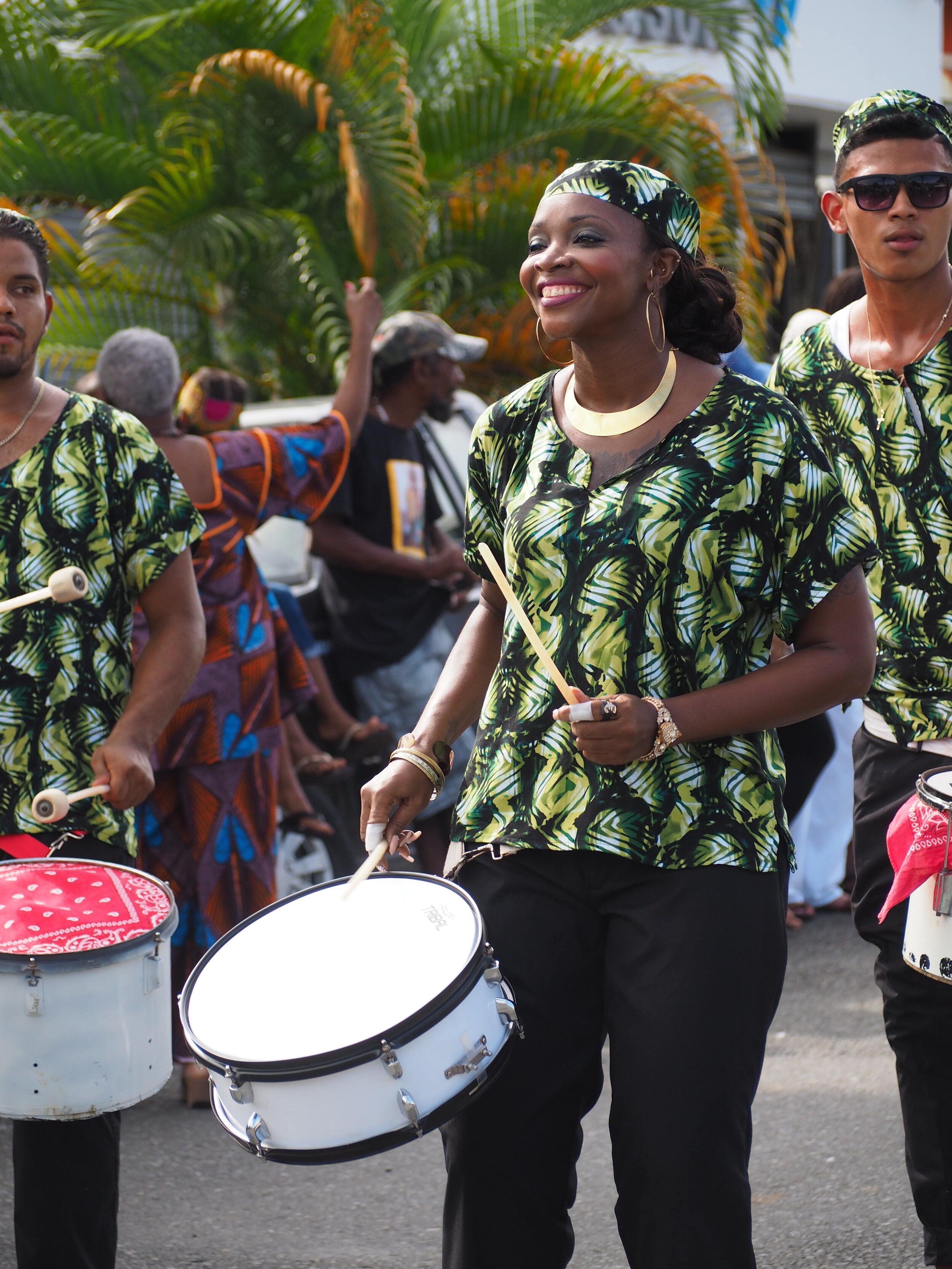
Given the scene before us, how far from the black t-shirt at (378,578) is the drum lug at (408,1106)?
4.16m

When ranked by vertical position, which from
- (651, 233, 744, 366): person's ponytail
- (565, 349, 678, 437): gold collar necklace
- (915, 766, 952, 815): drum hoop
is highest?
(651, 233, 744, 366): person's ponytail

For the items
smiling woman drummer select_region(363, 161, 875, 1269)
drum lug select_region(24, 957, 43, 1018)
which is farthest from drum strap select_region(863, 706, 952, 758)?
drum lug select_region(24, 957, 43, 1018)

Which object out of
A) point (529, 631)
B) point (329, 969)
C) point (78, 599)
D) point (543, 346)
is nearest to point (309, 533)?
point (78, 599)

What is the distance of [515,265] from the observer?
32.3 feet

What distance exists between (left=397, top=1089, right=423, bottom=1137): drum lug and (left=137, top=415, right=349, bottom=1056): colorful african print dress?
2.81 metres

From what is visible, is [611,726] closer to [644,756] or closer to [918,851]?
[644,756]

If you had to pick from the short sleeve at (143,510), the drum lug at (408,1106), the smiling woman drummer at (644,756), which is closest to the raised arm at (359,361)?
the short sleeve at (143,510)

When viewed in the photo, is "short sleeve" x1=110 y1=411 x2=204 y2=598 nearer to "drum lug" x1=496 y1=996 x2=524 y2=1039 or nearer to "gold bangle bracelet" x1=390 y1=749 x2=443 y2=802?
"gold bangle bracelet" x1=390 y1=749 x2=443 y2=802

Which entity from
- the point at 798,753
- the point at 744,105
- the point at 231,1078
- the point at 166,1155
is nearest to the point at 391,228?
the point at 744,105

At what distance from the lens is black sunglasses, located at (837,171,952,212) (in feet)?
10.8

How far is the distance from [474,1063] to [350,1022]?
187mm

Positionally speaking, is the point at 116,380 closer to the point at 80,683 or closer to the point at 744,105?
the point at 80,683

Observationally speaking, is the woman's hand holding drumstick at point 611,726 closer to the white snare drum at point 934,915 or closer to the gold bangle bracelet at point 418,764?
the gold bangle bracelet at point 418,764

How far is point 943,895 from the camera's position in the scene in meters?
3.00
